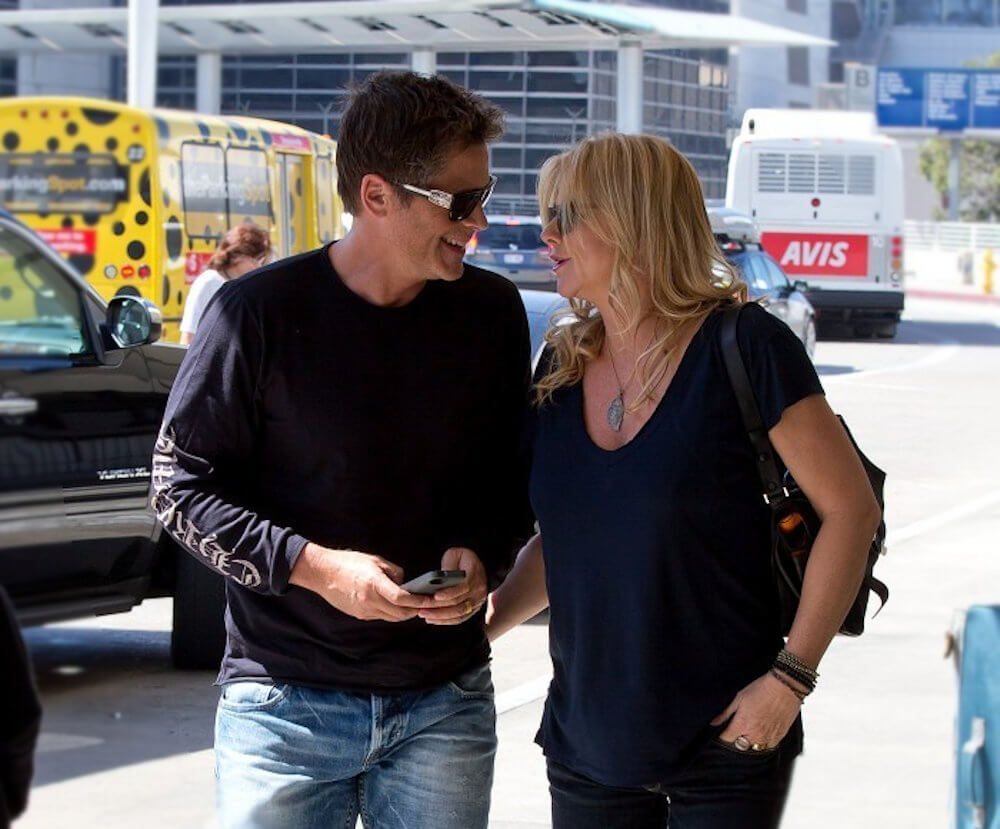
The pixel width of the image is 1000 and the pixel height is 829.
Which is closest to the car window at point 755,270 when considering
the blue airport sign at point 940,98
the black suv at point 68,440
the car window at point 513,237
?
the car window at point 513,237

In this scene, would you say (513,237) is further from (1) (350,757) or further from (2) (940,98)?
(2) (940,98)

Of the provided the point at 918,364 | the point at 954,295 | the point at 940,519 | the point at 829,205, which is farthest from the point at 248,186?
the point at 954,295

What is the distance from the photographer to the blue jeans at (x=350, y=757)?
9.01ft

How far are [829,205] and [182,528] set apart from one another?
2376cm

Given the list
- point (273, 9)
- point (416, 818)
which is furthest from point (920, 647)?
point (273, 9)

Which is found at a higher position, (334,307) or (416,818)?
(334,307)

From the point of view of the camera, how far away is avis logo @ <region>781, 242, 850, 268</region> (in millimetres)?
25922

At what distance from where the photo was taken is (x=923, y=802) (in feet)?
18.0

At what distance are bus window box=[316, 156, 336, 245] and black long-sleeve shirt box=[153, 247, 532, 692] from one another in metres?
12.4

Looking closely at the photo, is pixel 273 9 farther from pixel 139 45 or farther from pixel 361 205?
pixel 361 205

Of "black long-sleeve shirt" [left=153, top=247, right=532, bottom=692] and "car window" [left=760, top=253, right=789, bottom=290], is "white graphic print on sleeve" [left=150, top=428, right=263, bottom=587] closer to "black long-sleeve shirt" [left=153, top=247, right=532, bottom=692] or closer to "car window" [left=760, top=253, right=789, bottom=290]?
"black long-sleeve shirt" [left=153, top=247, right=532, bottom=692]

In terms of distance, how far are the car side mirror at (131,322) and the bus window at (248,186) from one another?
6.04m

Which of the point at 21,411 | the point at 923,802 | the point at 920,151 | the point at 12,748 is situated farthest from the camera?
the point at 920,151

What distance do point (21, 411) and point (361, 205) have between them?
64 centimetres
